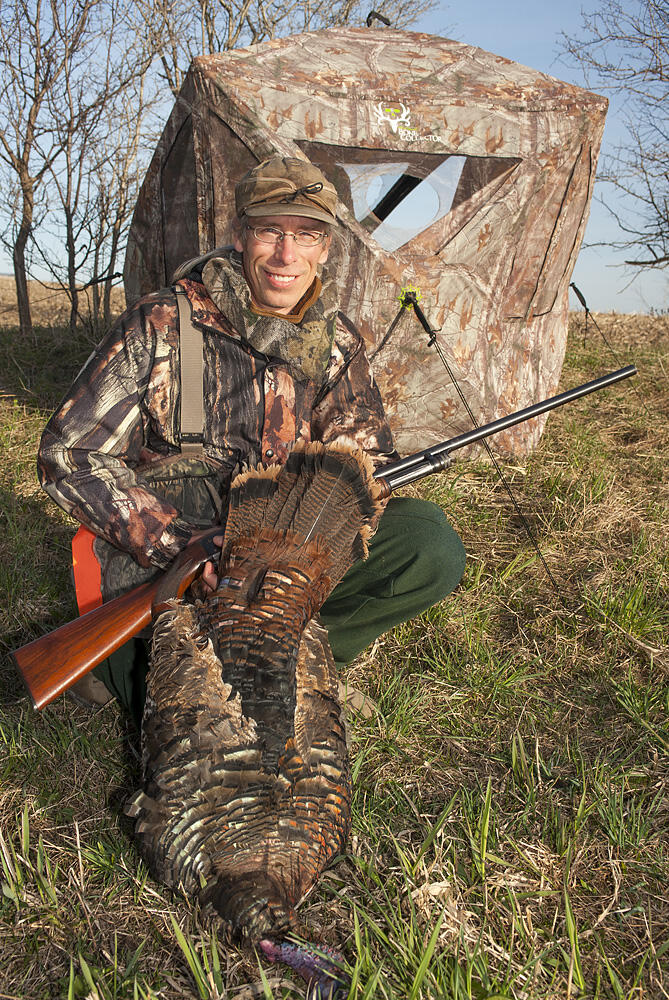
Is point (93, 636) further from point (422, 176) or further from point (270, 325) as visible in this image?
point (422, 176)

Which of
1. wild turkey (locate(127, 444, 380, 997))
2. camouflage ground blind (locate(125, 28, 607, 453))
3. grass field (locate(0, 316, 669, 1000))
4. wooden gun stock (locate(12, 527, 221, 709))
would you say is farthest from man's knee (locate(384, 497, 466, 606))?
camouflage ground blind (locate(125, 28, 607, 453))

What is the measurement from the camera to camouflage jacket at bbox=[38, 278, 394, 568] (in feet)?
8.68

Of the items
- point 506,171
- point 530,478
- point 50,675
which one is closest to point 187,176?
point 506,171

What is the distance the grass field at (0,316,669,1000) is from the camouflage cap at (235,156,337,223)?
6.47ft

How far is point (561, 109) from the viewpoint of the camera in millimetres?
4859

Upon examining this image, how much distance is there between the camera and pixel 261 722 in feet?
6.26

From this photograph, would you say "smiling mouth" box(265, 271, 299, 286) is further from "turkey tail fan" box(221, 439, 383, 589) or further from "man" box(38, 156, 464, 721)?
"turkey tail fan" box(221, 439, 383, 589)

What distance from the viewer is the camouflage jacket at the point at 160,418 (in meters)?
2.65

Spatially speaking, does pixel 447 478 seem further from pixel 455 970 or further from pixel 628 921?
pixel 455 970

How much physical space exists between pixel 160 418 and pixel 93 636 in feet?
3.05

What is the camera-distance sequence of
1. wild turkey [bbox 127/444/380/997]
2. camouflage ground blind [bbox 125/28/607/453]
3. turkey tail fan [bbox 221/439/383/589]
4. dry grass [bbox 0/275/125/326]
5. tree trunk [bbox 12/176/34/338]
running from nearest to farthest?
wild turkey [bbox 127/444/380/997], turkey tail fan [bbox 221/439/383/589], camouflage ground blind [bbox 125/28/607/453], tree trunk [bbox 12/176/34/338], dry grass [bbox 0/275/125/326]

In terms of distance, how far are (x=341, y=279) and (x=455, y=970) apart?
4.04m

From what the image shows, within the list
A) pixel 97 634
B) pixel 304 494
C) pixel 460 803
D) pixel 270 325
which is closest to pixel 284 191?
pixel 270 325

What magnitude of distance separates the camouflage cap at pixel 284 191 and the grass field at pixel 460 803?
1971 millimetres
